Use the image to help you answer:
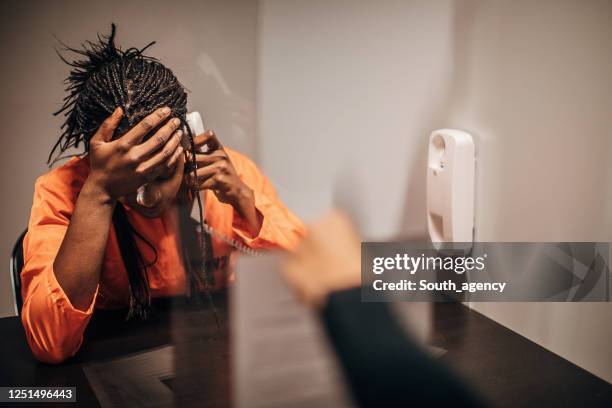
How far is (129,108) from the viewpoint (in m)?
0.74

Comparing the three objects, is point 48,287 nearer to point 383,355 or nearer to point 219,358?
point 219,358

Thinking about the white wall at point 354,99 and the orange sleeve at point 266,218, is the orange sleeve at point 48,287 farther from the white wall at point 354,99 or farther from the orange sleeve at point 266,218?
the white wall at point 354,99

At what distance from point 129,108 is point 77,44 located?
205 mm

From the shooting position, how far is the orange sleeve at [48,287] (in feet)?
2.28

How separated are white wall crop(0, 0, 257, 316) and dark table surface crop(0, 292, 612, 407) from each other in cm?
24

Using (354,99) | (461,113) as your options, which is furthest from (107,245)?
(461,113)

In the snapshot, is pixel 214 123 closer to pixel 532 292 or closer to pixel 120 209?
pixel 120 209

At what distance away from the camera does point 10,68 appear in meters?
0.85

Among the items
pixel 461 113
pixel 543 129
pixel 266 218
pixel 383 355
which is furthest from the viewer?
pixel 266 218

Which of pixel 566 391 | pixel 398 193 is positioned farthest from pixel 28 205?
pixel 566 391

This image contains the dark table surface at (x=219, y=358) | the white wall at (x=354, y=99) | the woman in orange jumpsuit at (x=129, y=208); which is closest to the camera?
the dark table surface at (x=219, y=358)

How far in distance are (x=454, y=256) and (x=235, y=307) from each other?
1.16 ft

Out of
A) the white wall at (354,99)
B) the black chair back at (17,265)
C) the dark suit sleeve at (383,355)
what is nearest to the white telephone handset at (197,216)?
the white wall at (354,99)

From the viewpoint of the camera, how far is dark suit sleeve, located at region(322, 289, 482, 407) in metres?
0.36
